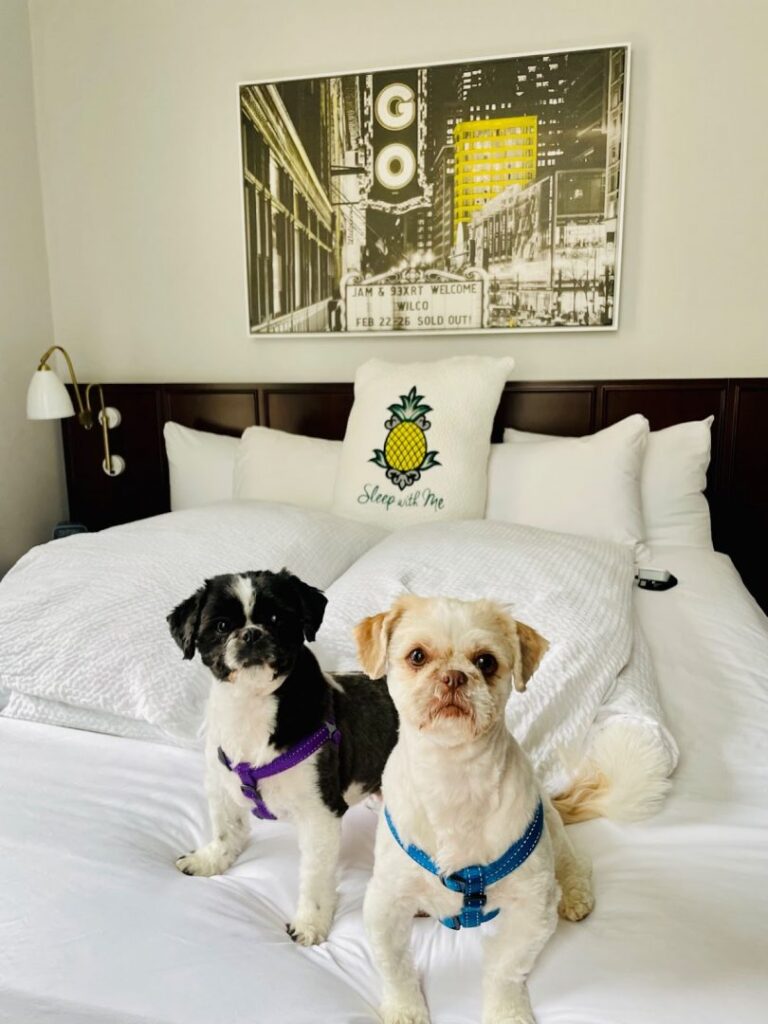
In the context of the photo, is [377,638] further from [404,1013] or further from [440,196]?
[440,196]

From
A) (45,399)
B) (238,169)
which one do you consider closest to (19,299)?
(45,399)

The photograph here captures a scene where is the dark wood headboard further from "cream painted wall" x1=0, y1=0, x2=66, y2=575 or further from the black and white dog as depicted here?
the black and white dog

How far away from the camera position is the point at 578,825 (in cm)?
96

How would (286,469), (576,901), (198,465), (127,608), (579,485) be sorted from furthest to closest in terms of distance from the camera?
1. (198,465)
2. (286,469)
3. (579,485)
4. (127,608)
5. (576,901)

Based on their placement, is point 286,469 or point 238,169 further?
point 238,169

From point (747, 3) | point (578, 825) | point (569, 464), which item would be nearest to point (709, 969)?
point (578, 825)

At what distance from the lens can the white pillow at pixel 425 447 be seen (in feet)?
6.76

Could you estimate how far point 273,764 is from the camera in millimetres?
846

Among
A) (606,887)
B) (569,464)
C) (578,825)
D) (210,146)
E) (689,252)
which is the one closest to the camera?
(606,887)

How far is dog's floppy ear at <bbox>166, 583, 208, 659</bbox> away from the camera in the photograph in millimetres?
820

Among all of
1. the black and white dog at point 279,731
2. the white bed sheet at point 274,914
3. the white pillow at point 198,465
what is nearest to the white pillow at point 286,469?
the white pillow at point 198,465

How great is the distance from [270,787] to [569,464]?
1479mm

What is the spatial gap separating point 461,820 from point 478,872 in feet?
0.16

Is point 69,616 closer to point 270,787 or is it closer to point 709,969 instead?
point 270,787
